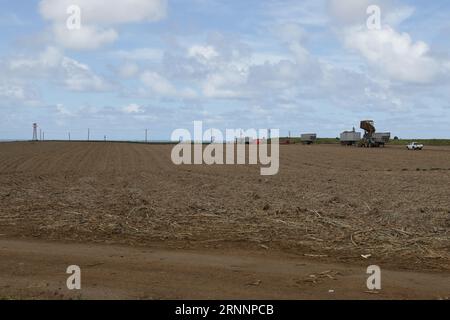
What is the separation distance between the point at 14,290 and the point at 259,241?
17.4ft

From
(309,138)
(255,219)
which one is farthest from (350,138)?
(255,219)

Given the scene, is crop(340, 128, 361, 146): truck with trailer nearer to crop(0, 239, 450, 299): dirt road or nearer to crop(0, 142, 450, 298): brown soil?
crop(0, 142, 450, 298): brown soil

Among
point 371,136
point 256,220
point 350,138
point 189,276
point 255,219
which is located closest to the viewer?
point 189,276

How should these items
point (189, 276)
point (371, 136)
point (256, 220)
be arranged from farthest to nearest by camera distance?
point (371, 136) → point (256, 220) → point (189, 276)

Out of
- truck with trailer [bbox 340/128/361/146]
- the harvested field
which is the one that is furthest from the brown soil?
truck with trailer [bbox 340/128/361/146]

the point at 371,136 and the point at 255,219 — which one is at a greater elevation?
the point at 371,136

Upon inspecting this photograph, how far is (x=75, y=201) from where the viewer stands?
1683 centimetres

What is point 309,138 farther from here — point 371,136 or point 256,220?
point 256,220

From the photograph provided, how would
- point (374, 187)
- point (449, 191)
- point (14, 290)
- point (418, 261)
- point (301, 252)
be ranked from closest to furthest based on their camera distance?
point (14, 290) < point (418, 261) < point (301, 252) < point (449, 191) < point (374, 187)

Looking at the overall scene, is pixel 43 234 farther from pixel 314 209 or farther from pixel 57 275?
pixel 314 209

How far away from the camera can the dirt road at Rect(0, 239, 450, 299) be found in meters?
7.67

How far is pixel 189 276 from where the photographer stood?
8648 millimetres

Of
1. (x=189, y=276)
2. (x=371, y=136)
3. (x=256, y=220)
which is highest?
(x=371, y=136)
